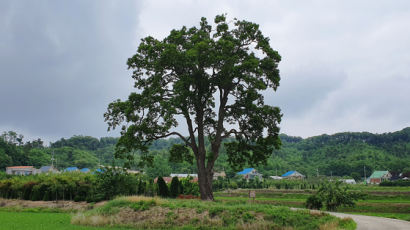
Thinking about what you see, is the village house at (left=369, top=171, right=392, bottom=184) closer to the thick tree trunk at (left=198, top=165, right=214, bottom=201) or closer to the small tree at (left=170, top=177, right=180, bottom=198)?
the small tree at (left=170, top=177, right=180, bottom=198)

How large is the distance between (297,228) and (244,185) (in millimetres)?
71641

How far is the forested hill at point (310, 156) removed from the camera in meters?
117

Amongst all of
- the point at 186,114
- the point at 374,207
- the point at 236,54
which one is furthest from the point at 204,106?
the point at 374,207

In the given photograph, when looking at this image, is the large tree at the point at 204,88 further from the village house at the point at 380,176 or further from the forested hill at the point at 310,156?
the village house at the point at 380,176

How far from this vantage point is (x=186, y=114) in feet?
91.0

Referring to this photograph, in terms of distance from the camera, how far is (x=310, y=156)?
14638 centimetres

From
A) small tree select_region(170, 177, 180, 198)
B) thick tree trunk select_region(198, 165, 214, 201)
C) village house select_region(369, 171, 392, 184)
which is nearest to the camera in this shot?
thick tree trunk select_region(198, 165, 214, 201)

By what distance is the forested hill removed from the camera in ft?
383

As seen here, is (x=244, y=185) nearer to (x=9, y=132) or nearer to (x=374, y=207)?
(x=374, y=207)

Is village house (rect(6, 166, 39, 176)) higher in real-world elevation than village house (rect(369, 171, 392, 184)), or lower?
higher

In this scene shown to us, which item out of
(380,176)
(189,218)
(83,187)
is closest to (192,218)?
(189,218)

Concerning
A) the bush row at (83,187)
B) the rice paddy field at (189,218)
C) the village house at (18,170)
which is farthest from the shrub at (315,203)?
the village house at (18,170)

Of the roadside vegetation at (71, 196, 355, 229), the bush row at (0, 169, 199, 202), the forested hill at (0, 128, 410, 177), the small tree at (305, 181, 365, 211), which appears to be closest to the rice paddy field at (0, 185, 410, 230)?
the roadside vegetation at (71, 196, 355, 229)

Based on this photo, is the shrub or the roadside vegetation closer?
the roadside vegetation
